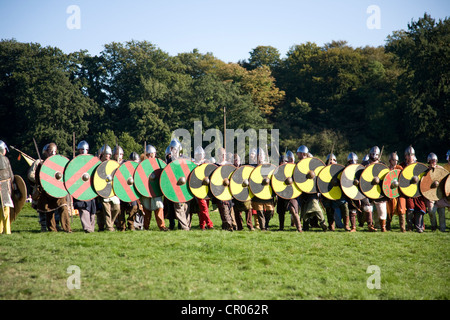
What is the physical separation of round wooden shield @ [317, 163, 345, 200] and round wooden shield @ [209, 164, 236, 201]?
5.40 ft

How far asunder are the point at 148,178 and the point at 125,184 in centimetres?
42

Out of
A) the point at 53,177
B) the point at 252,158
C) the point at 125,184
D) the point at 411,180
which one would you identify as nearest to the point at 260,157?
the point at 252,158

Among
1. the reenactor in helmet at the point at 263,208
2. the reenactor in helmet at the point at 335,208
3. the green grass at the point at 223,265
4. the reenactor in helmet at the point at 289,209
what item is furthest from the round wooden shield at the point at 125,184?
the reenactor in helmet at the point at 335,208

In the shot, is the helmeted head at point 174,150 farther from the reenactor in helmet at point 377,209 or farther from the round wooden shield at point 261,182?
the reenactor in helmet at point 377,209

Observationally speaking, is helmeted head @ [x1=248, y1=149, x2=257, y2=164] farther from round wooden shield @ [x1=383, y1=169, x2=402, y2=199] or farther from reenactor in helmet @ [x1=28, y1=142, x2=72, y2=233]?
reenactor in helmet @ [x1=28, y1=142, x2=72, y2=233]

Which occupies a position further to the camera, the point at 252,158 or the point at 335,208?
the point at 252,158

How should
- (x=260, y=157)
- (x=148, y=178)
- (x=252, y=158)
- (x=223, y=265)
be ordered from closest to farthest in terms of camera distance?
(x=223, y=265) → (x=148, y=178) → (x=260, y=157) → (x=252, y=158)

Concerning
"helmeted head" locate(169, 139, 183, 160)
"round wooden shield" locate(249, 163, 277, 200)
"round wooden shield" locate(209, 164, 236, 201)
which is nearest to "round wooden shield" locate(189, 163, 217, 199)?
"round wooden shield" locate(209, 164, 236, 201)

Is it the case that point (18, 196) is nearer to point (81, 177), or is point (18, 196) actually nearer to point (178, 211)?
point (81, 177)

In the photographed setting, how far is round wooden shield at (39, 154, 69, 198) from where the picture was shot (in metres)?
8.59

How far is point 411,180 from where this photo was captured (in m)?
9.83

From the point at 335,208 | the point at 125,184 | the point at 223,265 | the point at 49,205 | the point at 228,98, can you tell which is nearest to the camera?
the point at 223,265
